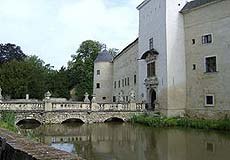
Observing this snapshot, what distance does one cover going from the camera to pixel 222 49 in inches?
940

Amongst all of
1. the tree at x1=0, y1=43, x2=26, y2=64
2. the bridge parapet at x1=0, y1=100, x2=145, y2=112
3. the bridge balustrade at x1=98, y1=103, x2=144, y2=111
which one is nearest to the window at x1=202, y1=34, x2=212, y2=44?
the bridge parapet at x1=0, y1=100, x2=145, y2=112

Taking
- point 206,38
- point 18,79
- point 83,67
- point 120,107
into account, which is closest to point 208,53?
point 206,38

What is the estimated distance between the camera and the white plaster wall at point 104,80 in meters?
44.9

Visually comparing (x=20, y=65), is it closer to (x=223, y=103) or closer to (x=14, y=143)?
(x=223, y=103)

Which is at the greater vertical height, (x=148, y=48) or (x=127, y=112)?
(x=148, y=48)

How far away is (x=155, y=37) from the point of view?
29.3 m

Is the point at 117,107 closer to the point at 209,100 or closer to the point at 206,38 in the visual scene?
the point at 209,100

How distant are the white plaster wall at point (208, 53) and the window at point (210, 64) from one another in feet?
1.05

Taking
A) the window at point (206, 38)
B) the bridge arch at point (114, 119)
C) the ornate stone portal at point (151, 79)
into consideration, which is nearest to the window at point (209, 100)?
the window at point (206, 38)

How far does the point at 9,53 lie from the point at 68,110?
107 ft

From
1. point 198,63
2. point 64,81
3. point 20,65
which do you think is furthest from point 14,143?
point 64,81

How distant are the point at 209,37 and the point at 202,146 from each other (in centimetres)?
1309

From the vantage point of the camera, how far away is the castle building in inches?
946

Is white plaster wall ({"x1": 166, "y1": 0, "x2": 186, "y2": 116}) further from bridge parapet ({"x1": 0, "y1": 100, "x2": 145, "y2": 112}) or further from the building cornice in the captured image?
the building cornice
